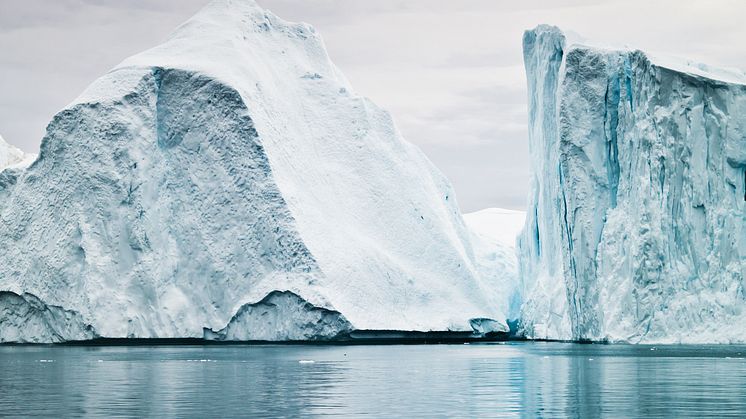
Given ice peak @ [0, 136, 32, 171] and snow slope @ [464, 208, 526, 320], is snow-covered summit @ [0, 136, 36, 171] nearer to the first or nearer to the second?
ice peak @ [0, 136, 32, 171]

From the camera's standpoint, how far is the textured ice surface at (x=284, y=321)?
46.5 meters

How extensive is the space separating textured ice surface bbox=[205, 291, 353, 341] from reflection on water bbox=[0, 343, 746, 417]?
47.5 feet

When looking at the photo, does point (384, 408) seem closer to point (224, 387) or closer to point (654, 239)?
point (224, 387)

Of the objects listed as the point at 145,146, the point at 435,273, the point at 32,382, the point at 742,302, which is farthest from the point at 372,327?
the point at 32,382

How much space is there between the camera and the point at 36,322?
4775 cm

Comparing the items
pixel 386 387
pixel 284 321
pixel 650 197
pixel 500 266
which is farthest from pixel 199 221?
pixel 386 387

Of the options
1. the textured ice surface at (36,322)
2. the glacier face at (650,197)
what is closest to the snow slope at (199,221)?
the textured ice surface at (36,322)

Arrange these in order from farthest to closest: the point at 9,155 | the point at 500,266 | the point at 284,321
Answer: the point at 500,266 < the point at 9,155 < the point at 284,321

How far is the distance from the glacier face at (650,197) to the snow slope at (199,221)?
1089cm

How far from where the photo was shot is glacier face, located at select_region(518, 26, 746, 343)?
37.8 meters

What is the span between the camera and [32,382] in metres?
21.9

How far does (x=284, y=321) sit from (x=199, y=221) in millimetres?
6312

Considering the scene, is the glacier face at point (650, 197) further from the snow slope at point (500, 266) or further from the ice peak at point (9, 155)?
the ice peak at point (9, 155)

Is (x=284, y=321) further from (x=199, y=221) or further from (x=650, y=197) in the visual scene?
(x=650, y=197)
